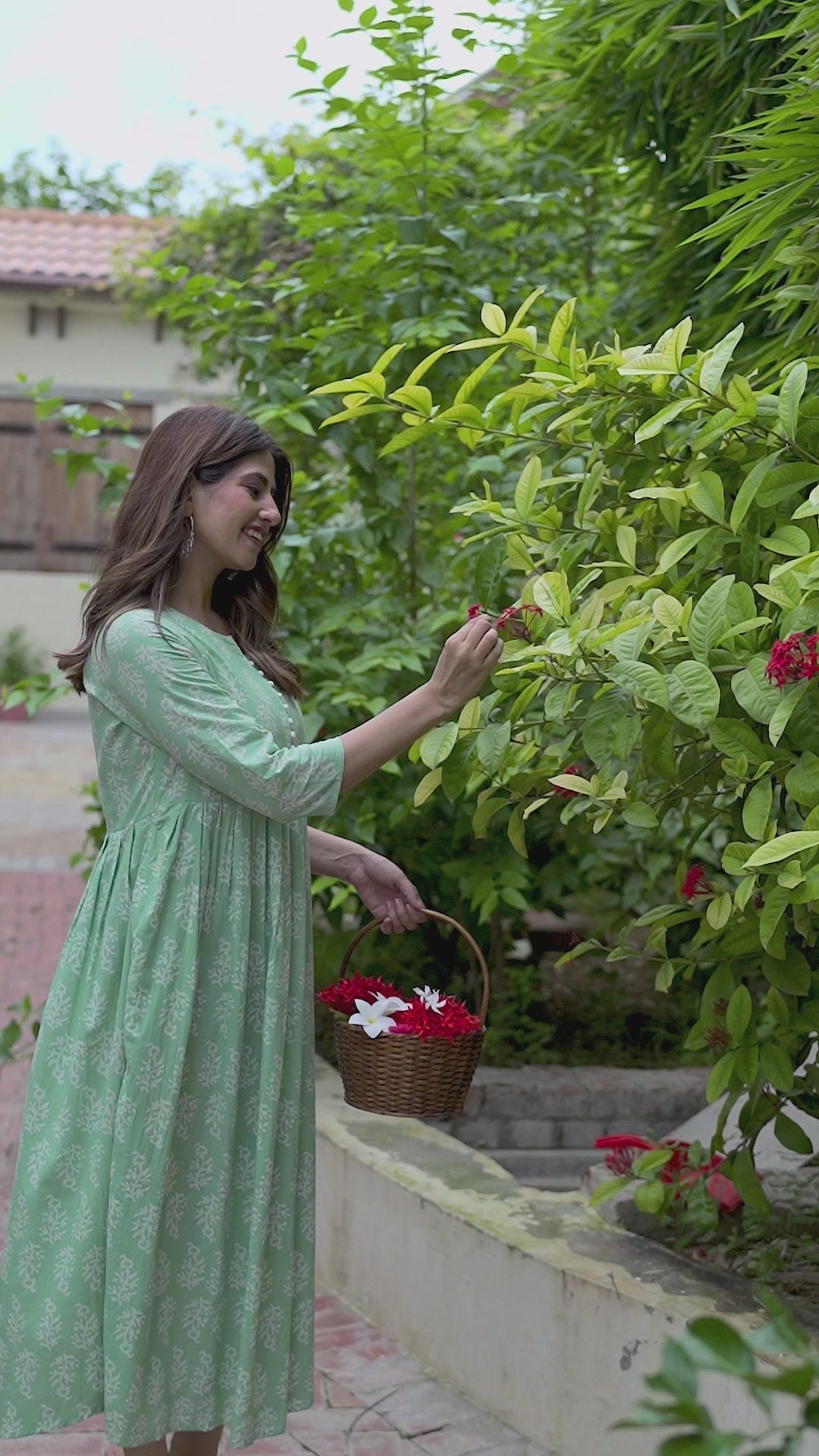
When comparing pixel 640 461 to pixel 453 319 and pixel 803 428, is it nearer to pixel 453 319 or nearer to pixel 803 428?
pixel 803 428

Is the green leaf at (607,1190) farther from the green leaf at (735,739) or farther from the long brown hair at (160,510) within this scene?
the long brown hair at (160,510)

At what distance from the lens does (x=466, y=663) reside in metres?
2.37

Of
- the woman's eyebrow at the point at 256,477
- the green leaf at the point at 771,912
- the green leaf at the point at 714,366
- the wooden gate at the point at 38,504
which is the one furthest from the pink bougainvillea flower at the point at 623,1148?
the wooden gate at the point at 38,504

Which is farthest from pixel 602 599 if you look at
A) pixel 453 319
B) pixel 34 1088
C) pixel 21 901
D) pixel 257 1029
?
pixel 21 901

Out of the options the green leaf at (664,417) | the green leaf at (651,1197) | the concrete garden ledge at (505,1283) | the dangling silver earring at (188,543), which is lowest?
the concrete garden ledge at (505,1283)

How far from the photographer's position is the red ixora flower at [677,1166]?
122 inches

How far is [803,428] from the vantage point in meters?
2.30

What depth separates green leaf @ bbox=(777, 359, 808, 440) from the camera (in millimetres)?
2182

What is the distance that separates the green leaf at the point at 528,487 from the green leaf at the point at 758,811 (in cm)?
65

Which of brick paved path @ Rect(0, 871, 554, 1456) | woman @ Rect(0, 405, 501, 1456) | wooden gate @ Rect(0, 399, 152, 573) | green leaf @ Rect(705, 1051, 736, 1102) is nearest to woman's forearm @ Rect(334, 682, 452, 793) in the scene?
woman @ Rect(0, 405, 501, 1456)

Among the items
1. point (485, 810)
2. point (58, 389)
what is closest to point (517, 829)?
point (485, 810)

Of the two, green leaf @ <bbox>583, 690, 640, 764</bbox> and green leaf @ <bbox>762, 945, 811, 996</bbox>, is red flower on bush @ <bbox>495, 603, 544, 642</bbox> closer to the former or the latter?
green leaf @ <bbox>583, 690, 640, 764</bbox>

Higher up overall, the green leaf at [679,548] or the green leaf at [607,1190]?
the green leaf at [679,548]

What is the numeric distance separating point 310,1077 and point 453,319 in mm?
2256
